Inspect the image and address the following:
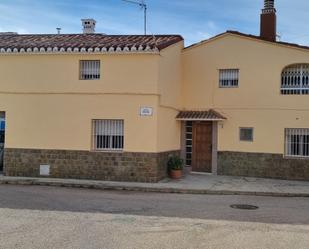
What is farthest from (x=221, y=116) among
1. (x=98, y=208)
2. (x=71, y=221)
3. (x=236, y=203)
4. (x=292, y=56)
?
(x=71, y=221)

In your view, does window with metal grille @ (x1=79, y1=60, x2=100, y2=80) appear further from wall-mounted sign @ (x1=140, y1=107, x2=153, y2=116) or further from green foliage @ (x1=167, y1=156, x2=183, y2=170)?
green foliage @ (x1=167, y1=156, x2=183, y2=170)

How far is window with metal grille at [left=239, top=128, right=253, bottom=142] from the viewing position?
59.3ft

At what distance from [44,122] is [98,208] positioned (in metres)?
6.53

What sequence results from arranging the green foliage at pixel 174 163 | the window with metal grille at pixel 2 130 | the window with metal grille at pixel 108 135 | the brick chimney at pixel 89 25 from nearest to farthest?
the window with metal grille at pixel 108 135
the green foliage at pixel 174 163
the window with metal grille at pixel 2 130
the brick chimney at pixel 89 25

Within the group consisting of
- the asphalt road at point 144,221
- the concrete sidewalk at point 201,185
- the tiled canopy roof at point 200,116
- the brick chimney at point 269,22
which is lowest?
the asphalt road at point 144,221

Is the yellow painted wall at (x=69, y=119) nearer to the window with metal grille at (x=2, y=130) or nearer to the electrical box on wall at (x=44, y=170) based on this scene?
the electrical box on wall at (x=44, y=170)

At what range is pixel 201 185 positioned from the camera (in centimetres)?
1546

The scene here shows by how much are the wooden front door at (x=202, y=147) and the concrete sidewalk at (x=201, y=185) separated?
170 centimetres

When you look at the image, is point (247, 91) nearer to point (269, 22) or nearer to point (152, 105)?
point (269, 22)

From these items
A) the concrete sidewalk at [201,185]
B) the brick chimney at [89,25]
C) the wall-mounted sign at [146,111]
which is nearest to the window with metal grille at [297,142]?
the concrete sidewalk at [201,185]

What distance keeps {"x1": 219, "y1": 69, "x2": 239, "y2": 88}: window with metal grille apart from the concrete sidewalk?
13.1ft

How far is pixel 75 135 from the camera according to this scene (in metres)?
16.5

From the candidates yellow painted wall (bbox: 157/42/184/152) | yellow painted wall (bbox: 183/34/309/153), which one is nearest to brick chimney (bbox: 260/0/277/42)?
yellow painted wall (bbox: 183/34/309/153)

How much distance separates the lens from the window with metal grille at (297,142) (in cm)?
1738
